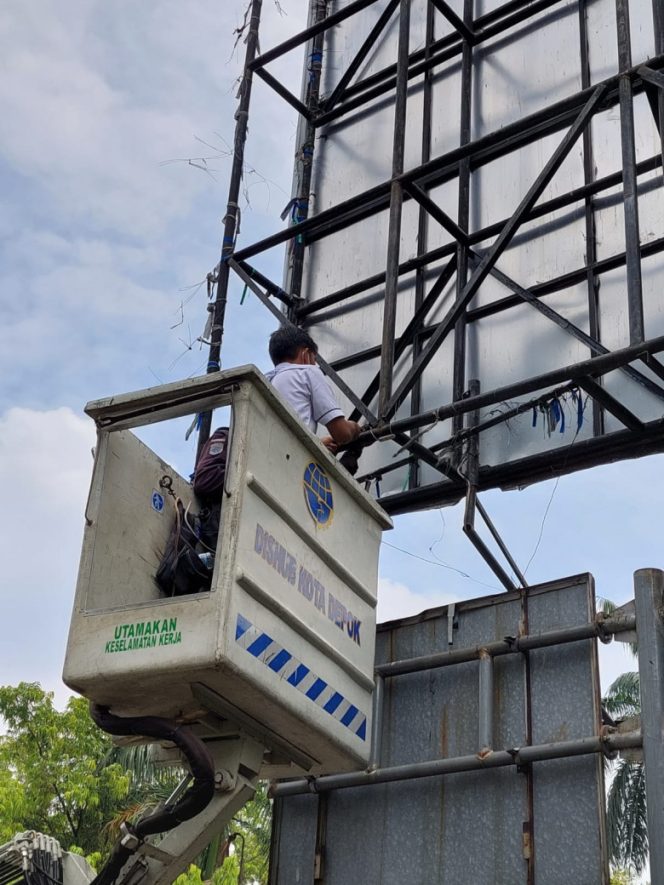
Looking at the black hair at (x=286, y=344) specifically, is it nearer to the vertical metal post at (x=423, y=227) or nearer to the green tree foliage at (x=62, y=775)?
the vertical metal post at (x=423, y=227)

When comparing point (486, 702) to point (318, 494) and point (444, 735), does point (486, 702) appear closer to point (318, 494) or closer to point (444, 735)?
point (444, 735)

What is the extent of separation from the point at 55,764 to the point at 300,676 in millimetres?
14273

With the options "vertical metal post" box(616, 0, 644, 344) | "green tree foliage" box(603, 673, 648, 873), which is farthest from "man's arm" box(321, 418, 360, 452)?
"green tree foliage" box(603, 673, 648, 873)

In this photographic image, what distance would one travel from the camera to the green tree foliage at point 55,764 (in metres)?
18.0

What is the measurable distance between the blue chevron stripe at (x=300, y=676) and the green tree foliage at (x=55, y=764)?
13.2 metres

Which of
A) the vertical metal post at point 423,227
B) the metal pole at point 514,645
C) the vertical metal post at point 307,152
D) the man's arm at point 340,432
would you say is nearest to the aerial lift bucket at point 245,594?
the man's arm at point 340,432

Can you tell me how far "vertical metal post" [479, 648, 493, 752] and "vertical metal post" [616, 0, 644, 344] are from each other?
1.91m

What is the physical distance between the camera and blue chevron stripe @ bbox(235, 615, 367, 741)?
15.9 ft

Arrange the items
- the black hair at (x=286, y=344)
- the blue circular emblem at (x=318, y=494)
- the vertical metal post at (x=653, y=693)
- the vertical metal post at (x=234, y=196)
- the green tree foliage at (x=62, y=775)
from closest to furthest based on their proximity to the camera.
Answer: the blue circular emblem at (x=318, y=494) < the vertical metal post at (x=653, y=693) < the black hair at (x=286, y=344) < the vertical metal post at (x=234, y=196) < the green tree foliage at (x=62, y=775)

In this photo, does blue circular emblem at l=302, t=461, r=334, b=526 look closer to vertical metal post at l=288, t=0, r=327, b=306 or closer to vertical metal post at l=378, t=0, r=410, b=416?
vertical metal post at l=378, t=0, r=410, b=416

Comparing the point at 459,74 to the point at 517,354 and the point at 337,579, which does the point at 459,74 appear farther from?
the point at 337,579

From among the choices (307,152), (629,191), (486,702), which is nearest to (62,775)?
(307,152)

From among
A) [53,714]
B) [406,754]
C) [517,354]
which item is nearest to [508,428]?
[517,354]

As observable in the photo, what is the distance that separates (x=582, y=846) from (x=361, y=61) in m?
6.60
